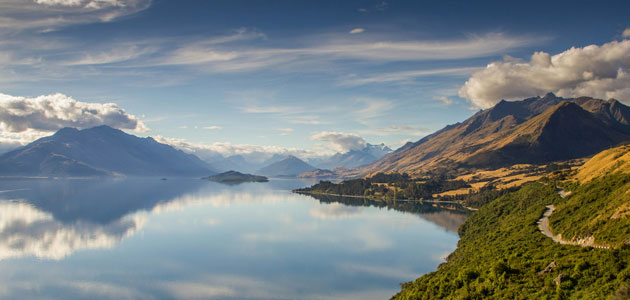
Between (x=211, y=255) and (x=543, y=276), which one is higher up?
(x=543, y=276)

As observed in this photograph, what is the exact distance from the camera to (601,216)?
54.5 metres

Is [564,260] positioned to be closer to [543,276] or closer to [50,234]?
[543,276]

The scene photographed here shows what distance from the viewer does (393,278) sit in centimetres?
8156

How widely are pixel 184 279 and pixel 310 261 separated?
3197cm

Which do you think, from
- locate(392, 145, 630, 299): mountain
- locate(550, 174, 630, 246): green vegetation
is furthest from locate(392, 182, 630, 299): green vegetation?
locate(550, 174, 630, 246): green vegetation

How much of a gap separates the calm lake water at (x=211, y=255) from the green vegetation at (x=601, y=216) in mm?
32544

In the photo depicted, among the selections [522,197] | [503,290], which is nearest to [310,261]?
[503,290]

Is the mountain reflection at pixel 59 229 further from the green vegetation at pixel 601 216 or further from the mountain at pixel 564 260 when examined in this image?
the green vegetation at pixel 601 216

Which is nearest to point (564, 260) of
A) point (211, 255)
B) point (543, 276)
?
point (543, 276)

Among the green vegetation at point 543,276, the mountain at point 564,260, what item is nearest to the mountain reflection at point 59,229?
the mountain at point 564,260

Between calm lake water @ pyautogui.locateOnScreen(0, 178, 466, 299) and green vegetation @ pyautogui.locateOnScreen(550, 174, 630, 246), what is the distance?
32.5 meters

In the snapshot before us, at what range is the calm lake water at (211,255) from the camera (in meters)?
74.1

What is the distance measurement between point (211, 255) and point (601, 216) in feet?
291

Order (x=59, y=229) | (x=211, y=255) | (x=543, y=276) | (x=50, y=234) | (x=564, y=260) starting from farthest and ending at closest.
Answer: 1. (x=59, y=229)
2. (x=50, y=234)
3. (x=211, y=255)
4. (x=564, y=260)
5. (x=543, y=276)
